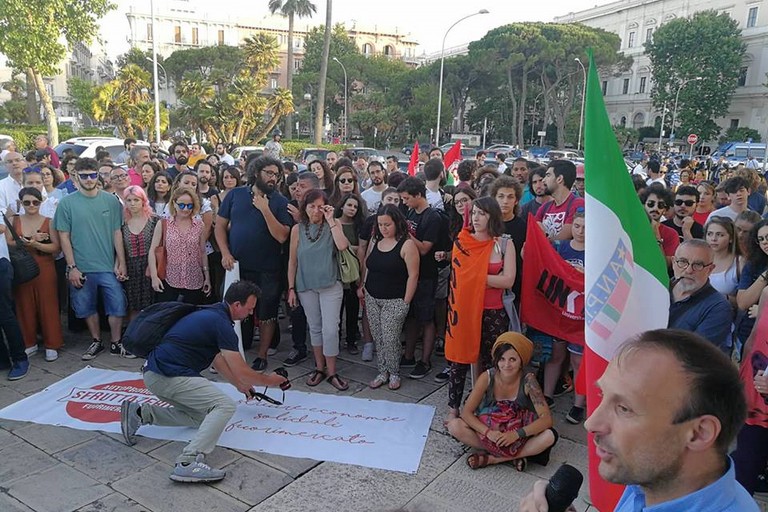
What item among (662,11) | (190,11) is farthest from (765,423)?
(190,11)

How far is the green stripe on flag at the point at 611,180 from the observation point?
2.19 m

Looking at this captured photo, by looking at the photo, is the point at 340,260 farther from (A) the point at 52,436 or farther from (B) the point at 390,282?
(A) the point at 52,436

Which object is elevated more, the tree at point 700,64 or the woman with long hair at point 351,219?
the tree at point 700,64

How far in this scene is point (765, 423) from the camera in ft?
10.3

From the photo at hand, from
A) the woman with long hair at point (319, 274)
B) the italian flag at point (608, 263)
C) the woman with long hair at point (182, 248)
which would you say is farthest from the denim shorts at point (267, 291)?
the italian flag at point (608, 263)

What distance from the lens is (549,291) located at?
4.44 m

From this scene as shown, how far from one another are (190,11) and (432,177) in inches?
3243

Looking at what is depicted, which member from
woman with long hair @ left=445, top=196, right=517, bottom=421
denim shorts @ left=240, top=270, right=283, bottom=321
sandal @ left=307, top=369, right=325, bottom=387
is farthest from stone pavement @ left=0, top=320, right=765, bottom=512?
denim shorts @ left=240, top=270, right=283, bottom=321

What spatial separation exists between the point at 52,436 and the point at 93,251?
2.00 metres

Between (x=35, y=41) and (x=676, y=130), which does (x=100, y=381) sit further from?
(x=676, y=130)

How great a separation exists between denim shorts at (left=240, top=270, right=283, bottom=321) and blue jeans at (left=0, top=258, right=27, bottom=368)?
2005mm

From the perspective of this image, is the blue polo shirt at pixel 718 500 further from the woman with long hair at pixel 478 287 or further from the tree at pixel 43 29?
the tree at pixel 43 29

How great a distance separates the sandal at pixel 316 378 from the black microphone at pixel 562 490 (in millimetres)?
3638

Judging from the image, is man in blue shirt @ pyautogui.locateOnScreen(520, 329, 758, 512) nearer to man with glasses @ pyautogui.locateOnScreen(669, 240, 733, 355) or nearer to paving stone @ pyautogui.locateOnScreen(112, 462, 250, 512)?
man with glasses @ pyautogui.locateOnScreen(669, 240, 733, 355)
